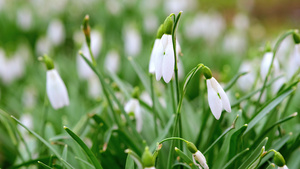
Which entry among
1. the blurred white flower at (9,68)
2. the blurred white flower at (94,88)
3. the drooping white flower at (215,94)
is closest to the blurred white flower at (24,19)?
the blurred white flower at (9,68)

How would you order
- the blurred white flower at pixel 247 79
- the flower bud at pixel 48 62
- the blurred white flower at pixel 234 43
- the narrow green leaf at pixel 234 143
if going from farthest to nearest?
the blurred white flower at pixel 234 43 < the blurred white flower at pixel 247 79 < the flower bud at pixel 48 62 < the narrow green leaf at pixel 234 143

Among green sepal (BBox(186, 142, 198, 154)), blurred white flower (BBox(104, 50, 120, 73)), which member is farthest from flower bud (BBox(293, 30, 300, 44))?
blurred white flower (BBox(104, 50, 120, 73))

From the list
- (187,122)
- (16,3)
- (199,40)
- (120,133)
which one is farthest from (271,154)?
(16,3)

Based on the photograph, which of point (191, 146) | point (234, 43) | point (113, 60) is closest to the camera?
point (191, 146)

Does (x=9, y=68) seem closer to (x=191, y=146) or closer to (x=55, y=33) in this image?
(x=55, y=33)

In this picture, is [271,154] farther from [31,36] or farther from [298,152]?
[31,36]

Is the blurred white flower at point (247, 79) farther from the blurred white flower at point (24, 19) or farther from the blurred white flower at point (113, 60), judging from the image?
the blurred white flower at point (24, 19)

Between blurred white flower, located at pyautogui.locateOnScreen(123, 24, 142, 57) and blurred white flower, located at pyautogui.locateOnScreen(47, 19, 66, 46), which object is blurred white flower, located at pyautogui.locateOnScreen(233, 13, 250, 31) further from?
blurred white flower, located at pyautogui.locateOnScreen(47, 19, 66, 46)

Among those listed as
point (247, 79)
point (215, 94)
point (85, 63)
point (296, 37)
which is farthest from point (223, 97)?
point (85, 63)
